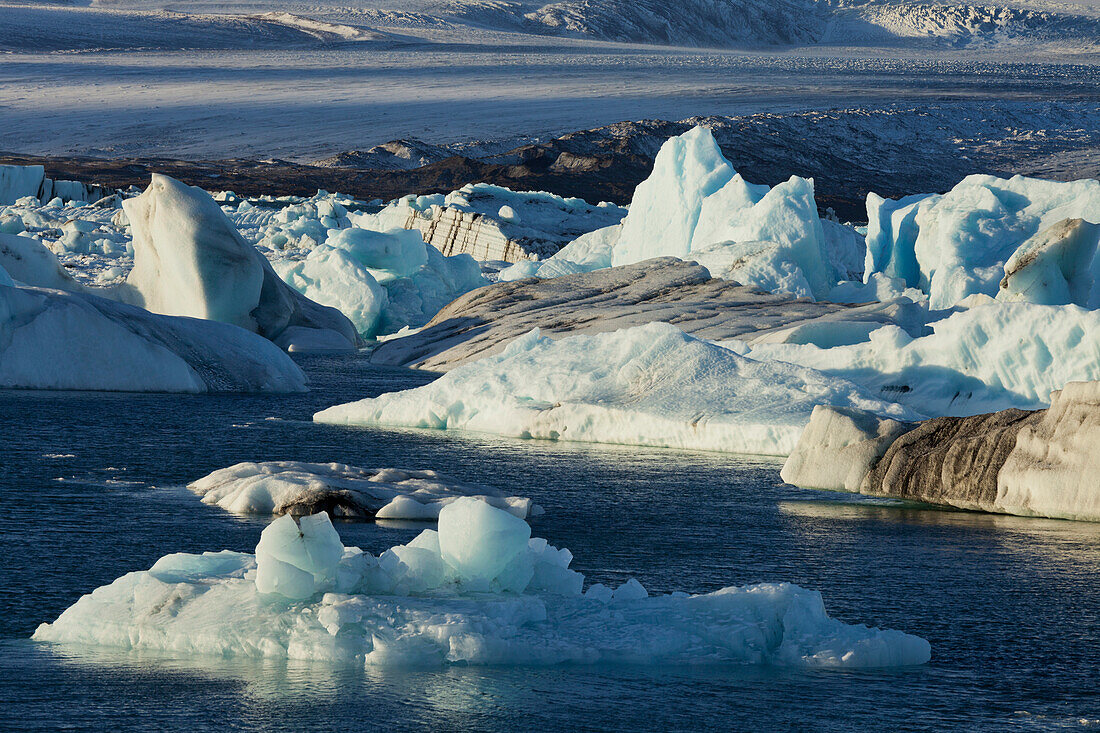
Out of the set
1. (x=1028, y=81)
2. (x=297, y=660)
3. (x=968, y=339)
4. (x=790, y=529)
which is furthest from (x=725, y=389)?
(x=1028, y=81)

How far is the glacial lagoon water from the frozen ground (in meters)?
79.7

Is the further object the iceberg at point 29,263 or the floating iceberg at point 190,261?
the iceberg at point 29,263

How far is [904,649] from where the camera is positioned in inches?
213

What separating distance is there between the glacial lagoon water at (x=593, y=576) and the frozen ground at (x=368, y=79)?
3139 inches

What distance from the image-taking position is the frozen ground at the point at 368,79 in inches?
3593

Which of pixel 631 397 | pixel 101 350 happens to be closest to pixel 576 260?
pixel 101 350

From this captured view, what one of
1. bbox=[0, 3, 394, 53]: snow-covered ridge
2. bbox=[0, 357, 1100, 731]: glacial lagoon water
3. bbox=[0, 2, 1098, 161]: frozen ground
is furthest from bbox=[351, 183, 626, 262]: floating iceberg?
bbox=[0, 3, 394, 53]: snow-covered ridge

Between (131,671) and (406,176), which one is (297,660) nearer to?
(131,671)

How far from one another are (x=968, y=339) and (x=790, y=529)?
19.0 ft

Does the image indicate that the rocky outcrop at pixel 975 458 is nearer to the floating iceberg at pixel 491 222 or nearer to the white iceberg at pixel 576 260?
the white iceberg at pixel 576 260

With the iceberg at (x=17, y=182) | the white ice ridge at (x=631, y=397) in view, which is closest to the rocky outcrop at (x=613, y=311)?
the white ice ridge at (x=631, y=397)

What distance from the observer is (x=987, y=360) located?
13586 millimetres

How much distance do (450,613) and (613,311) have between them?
16.8m

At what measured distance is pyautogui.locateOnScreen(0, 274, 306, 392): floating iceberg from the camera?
1619cm
